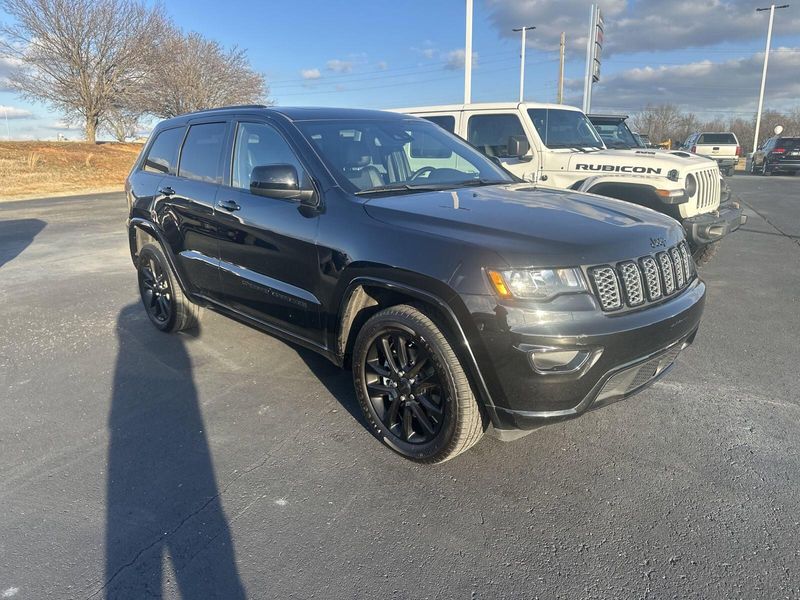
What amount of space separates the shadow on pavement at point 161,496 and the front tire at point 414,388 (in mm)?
963

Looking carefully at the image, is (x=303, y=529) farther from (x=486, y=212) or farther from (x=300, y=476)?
(x=486, y=212)

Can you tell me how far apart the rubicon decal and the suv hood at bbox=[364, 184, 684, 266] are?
127 inches

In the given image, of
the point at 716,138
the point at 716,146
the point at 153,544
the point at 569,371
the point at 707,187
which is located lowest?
the point at 153,544

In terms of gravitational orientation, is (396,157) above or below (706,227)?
above

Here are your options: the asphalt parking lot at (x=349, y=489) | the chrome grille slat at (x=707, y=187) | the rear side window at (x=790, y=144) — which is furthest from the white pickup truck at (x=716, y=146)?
the asphalt parking lot at (x=349, y=489)

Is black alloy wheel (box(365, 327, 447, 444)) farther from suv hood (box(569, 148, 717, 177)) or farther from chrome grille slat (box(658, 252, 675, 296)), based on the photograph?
suv hood (box(569, 148, 717, 177))

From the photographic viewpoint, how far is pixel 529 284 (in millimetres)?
2639

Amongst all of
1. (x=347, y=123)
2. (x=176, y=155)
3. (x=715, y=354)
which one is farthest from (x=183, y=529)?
(x=715, y=354)

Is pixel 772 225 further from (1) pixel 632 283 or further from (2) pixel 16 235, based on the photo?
(2) pixel 16 235

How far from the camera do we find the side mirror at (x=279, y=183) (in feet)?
11.1

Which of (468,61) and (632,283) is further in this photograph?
(468,61)

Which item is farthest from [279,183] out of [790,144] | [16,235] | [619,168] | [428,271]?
[790,144]

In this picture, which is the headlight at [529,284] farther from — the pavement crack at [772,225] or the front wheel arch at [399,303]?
the pavement crack at [772,225]

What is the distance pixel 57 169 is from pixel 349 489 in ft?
94.4
